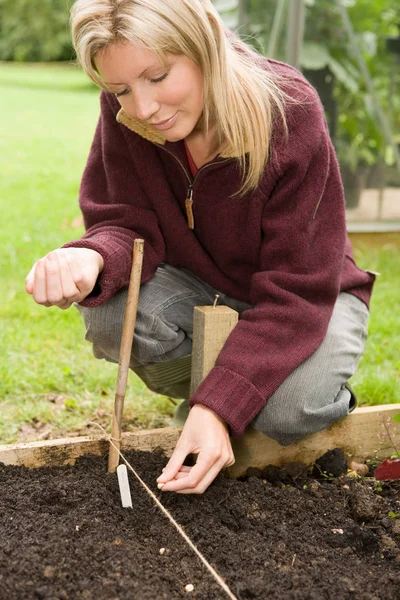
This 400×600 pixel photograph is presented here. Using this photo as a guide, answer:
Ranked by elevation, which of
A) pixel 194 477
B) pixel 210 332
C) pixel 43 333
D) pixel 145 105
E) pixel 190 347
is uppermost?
pixel 145 105

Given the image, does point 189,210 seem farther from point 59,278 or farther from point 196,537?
point 196,537

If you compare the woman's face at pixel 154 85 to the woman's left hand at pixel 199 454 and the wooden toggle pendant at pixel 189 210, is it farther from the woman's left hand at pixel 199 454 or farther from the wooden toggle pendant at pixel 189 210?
the woman's left hand at pixel 199 454

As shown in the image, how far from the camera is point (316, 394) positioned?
1.97 meters

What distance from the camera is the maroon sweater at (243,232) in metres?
1.88

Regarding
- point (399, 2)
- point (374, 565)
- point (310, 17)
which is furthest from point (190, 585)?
point (399, 2)

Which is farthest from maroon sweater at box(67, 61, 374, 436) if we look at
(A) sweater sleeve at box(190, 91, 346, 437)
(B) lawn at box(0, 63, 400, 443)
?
(B) lawn at box(0, 63, 400, 443)

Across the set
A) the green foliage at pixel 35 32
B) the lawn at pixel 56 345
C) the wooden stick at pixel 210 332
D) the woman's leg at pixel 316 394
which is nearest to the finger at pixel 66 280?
the wooden stick at pixel 210 332

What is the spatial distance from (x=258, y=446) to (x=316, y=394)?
0.24m

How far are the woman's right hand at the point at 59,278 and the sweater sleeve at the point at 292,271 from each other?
1.24ft

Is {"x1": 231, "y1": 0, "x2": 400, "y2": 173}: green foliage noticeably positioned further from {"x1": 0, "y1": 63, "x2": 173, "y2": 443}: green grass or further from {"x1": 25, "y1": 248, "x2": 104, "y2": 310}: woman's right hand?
{"x1": 25, "y1": 248, "x2": 104, "y2": 310}: woman's right hand

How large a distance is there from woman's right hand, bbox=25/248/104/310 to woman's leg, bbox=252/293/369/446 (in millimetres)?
574

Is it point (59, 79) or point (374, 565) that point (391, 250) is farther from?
point (59, 79)

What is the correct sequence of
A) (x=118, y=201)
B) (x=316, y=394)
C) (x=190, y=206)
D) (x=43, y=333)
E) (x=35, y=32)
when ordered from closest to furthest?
(x=316, y=394) < (x=190, y=206) < (x=118, y=201) < (x=43, y=333) < (x=35, y=32)

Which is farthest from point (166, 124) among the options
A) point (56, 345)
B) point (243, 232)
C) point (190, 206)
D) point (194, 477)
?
point (56, 345)
